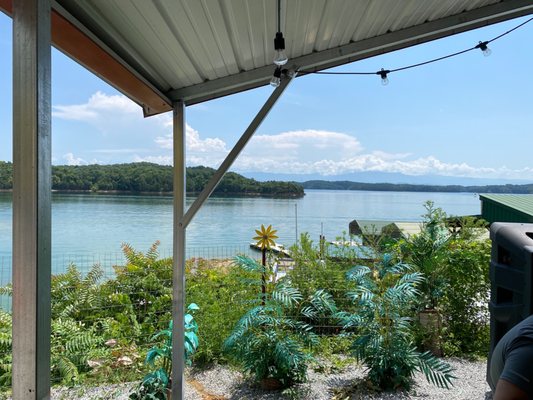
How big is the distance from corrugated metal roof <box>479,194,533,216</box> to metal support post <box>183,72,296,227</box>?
416 centimetres

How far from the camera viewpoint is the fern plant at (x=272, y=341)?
253 cm

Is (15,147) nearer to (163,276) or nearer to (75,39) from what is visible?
(75,39)

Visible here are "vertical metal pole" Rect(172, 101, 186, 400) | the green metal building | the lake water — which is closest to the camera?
"vertical metal pole" Rect(172, 101, 186, 400)

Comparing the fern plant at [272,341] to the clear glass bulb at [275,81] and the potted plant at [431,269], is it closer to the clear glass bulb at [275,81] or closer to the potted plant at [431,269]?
the potted plant at [431,269]

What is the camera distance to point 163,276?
375 cm

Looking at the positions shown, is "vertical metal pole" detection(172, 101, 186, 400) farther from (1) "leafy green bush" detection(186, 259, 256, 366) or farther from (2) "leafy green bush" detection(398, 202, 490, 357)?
(2) "leafy green bush" detection(398, 202, 490, 357)

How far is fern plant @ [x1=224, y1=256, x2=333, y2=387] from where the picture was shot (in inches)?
99.7

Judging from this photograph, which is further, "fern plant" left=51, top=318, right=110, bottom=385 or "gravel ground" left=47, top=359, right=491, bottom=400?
"fern plant" left=51, top=318, right=110, bottom=385

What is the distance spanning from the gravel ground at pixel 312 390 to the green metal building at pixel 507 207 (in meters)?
2.81

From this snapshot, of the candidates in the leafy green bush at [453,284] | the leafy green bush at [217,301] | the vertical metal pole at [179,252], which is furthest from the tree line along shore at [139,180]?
the leafy green bush at [453,284]

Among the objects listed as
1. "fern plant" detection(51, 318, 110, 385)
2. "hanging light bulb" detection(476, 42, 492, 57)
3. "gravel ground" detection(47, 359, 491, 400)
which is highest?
"hanging light bulb" detection(476, 42, 492, 57)

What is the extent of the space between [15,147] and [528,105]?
36.3ft

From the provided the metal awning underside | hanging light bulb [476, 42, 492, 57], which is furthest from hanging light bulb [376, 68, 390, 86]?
hanging light bulb [476, 42, 492, 57]

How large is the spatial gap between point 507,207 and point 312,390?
4.58 metres
